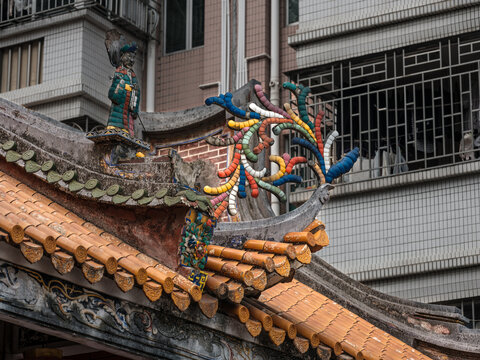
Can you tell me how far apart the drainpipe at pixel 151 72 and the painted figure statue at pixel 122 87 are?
51.9ft

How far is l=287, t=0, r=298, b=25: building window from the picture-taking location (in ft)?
91.5

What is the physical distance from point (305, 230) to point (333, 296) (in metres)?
4.10

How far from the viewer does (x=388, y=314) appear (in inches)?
680

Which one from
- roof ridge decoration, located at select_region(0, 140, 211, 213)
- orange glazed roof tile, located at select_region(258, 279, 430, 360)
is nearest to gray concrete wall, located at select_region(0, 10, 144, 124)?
orange glazed roof tile, located at select_region(258, 279, 430, 360)

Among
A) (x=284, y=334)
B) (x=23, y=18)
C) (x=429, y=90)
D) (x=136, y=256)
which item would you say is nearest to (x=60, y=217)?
(x=136, y=256)

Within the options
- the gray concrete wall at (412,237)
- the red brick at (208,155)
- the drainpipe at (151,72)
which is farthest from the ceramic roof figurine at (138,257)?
the drainpipe at (151,72)

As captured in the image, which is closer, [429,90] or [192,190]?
[192,190]

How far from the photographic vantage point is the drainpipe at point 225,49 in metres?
27.9

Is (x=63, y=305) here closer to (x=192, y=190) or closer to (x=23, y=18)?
(x=192, y=190)

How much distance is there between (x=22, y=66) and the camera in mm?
29000

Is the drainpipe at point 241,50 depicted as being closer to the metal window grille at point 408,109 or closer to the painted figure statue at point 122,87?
the metal window grille at point 408,109

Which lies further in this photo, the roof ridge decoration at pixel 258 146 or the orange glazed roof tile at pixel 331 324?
the roof ridge decoration at pixel 258 146

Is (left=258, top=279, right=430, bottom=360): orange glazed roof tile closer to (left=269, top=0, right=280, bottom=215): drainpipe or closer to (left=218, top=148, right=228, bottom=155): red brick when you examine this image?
(left=218, top=148, right=228, bottom=155): red brick

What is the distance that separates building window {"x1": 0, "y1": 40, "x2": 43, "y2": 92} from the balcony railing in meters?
0.62
